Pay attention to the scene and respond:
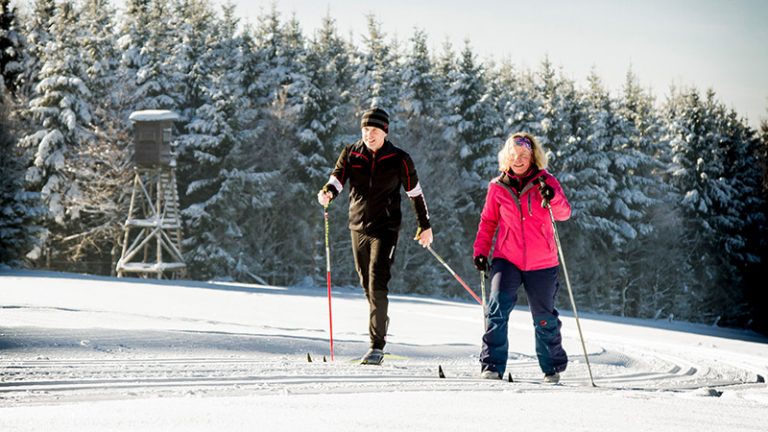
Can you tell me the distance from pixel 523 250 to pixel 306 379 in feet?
5.70

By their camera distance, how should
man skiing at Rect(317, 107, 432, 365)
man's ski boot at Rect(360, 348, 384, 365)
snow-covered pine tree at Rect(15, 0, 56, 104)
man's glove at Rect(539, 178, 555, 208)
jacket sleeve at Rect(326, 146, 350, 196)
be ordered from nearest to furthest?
man's glove at Rect(539, 178, 555, 208)
man's ski boot at Rect(360, 348, 384, 365)
man skiing at Rect(317, 107, 432, 365)
jacket sleeve at Rect(326, 146, 350, 196)
snow-covered pine tree at Rect(15, 0, 56, 104)

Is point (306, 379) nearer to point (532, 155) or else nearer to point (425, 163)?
point (532, 155)

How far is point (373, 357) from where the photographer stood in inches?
244

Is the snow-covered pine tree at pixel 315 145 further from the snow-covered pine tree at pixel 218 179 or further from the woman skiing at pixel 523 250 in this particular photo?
the woman skiing at pixel 523 250

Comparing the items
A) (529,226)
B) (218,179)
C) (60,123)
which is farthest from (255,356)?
(60,123)

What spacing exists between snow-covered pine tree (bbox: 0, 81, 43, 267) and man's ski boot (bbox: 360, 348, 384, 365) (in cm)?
1741

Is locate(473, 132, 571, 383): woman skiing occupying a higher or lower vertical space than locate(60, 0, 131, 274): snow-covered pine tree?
lower

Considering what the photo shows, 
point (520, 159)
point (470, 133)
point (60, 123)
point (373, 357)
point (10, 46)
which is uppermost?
point (10, 46)

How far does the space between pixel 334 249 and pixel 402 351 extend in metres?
29.1

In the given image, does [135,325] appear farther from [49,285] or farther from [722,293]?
[722,293]

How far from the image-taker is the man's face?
631cm

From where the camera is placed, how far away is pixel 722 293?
40688 millimetres

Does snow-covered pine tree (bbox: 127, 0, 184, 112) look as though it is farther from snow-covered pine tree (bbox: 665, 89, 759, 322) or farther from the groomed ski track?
snow-covered pine tree (bbox: 665, 89, 759, 322)

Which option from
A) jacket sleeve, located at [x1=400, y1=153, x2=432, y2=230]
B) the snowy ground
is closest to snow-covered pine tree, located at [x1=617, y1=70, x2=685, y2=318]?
the snowy ground
